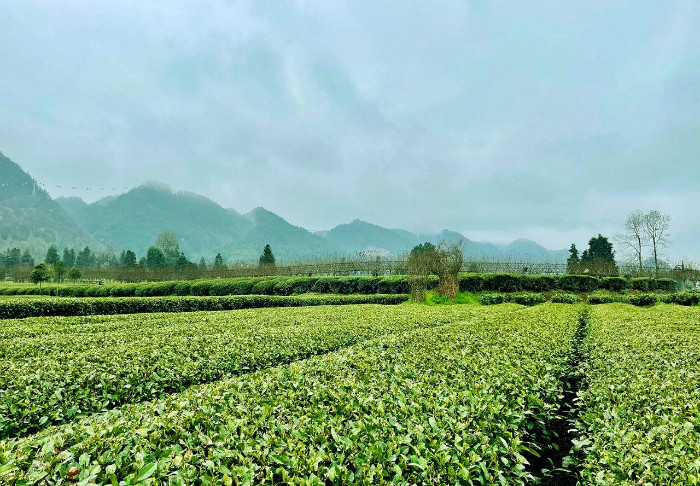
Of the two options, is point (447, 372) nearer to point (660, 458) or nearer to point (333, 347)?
point (660, 458)

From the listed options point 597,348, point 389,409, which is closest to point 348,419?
point 389,409

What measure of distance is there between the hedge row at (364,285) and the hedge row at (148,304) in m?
3.36

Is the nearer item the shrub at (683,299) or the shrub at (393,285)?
the shrub at (683,299)

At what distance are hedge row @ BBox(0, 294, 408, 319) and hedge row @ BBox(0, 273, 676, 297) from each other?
11.0 feet

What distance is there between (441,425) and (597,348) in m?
6.10

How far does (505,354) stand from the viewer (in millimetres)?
6414

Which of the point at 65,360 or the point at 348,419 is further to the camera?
the point at 65,360

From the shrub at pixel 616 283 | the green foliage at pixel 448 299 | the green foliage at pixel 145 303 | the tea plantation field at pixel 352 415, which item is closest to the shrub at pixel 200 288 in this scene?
the green foliage at pixel 145 303

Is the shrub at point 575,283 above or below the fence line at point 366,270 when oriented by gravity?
Answer: below

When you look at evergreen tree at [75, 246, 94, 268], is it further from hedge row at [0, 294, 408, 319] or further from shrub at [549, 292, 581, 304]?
shrub at [549, 292, 581, 304]

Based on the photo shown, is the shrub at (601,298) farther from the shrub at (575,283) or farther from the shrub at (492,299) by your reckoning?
the shrub at (492,299)

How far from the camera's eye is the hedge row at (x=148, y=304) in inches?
764

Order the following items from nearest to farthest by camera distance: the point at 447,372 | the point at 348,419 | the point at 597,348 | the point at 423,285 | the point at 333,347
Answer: the point at 348,419, the point at 447,372, the point at 597,348, the point at 333,347, the point at 423,285

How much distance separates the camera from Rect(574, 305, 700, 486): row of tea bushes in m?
2.80
